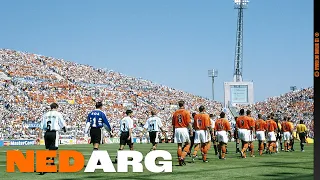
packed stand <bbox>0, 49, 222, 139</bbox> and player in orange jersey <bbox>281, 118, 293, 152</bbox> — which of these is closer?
player in orange jersey <bbox>281, 118, 293, 152</bbox>

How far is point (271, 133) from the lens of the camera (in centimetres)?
2644

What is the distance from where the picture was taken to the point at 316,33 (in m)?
5.42

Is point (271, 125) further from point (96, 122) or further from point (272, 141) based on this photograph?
point (96, 122)

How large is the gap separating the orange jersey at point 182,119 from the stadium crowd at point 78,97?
111 ft

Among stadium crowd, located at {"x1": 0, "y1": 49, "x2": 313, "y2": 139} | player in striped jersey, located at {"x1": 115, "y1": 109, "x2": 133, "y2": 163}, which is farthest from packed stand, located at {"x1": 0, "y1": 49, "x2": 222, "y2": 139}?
player in striped jersey, located at {"x1": 115, "y1": 109, "x2": 133, "y2": 163}

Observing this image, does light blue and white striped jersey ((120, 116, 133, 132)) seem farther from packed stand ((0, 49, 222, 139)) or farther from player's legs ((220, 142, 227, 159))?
packed stand ((0, 49, 222, 139))

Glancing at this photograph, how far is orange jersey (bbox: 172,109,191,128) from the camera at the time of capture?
16922 mm

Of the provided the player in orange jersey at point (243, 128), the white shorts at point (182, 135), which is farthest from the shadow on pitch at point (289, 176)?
the player in orange jersey at point (243, 128)

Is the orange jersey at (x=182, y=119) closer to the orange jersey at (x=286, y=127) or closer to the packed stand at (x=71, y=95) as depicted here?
the orange jersey at (x=286, y=127)

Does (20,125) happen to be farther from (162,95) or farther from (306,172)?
(306,172)

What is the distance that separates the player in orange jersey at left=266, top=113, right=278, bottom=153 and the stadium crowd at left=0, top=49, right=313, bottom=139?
94.1 feet

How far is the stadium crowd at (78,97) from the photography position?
A: 5558 centimetres

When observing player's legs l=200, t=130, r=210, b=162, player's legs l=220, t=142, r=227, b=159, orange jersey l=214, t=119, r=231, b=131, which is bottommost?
player's legs l=220, t=142, r=227, b=159

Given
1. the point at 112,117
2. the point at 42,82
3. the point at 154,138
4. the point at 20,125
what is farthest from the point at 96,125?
the point at 42,82
